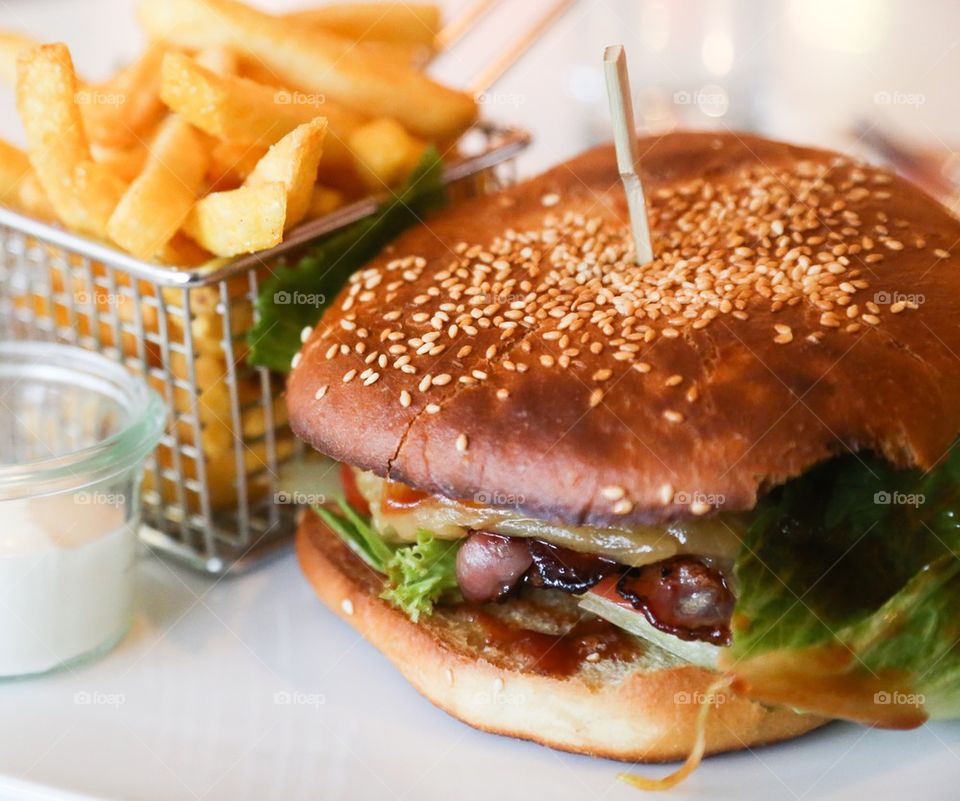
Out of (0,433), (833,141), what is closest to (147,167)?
(0,433)

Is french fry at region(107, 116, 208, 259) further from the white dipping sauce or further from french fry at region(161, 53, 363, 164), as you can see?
the white dipping sauce

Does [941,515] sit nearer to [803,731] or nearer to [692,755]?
[803,731]

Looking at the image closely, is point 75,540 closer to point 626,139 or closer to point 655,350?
point 655,350

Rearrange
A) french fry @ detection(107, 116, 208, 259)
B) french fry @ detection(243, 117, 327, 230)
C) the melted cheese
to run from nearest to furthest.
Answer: the melted cheese < french fry @ detection(243, 117, 327, 230) < french fry @ detection(107, 116, 208, 259)

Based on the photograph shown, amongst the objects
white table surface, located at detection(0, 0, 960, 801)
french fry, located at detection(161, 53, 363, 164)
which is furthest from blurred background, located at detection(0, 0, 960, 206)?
white table surface, located at detection(0, 0, 960, 801)

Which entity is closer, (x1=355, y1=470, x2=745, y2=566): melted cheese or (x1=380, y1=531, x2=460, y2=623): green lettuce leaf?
(x1=355, y1=470, x2=745, y2=566): melted cheese

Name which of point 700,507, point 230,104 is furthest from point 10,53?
point 700,507

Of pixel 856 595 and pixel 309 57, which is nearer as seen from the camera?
pixel 856 595
